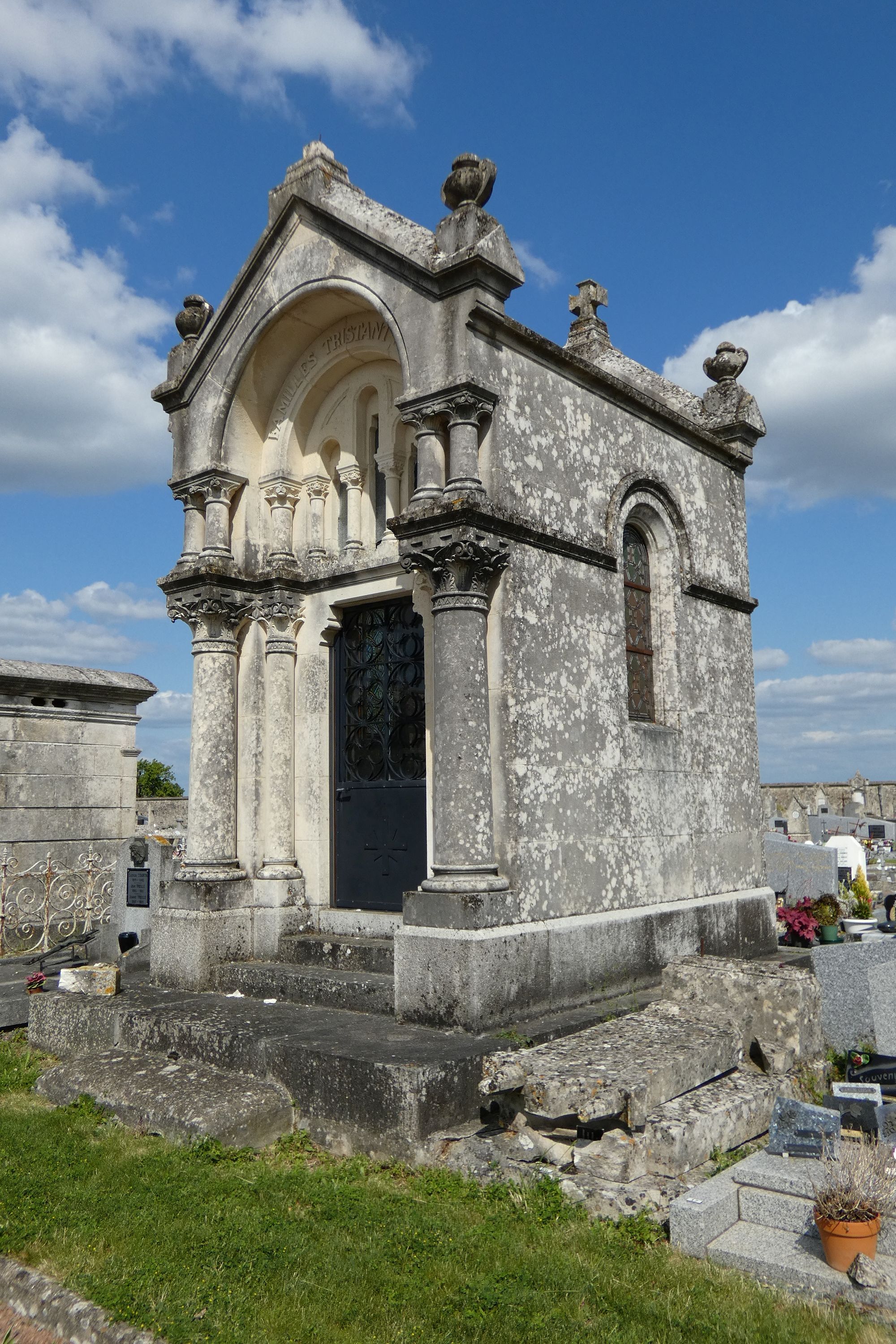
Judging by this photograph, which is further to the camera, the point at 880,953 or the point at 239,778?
the point at 239,778

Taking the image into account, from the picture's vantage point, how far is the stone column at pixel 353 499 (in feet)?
29.2

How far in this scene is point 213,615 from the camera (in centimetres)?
874

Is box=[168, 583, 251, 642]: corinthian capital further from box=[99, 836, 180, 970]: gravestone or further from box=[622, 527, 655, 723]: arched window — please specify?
box=[622, 527, 655, 723]: arched window

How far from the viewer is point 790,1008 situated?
645cm

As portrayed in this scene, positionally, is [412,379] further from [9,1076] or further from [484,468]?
[9,1076]

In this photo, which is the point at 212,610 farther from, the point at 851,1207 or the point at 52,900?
the point at 851,1207

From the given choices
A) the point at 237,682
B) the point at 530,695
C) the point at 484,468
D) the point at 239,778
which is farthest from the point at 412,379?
the point at 239,778

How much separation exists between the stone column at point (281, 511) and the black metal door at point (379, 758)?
0.88 meters

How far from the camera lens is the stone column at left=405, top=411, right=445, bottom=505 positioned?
7.05 metres

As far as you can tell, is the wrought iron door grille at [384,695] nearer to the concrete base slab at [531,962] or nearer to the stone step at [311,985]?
the stone step at [311,985]

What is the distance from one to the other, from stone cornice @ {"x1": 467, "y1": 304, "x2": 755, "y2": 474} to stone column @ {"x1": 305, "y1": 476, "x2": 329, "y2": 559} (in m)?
2.40

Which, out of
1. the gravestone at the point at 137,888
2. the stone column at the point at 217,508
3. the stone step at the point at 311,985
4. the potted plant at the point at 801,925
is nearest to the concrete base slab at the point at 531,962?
the stone step at the point at 311,985

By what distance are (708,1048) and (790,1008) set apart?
2.97 ft

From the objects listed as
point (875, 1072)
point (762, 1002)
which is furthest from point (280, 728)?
point (875, 1072)
